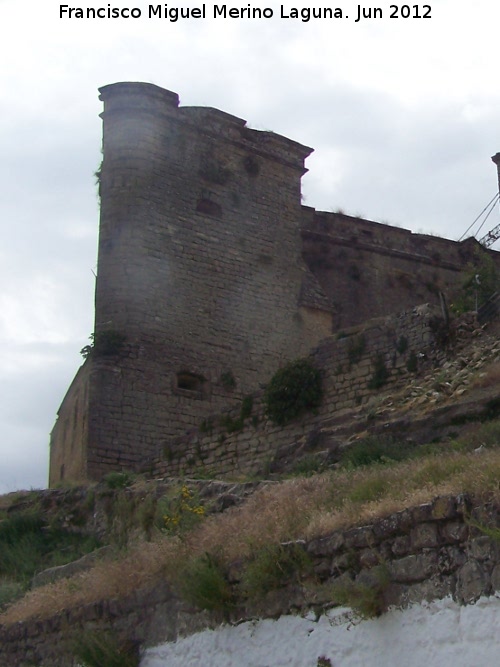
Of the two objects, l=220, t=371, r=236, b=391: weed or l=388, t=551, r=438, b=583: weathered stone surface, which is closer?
l=388, t=551, r=438, b=583: weathered stone surface

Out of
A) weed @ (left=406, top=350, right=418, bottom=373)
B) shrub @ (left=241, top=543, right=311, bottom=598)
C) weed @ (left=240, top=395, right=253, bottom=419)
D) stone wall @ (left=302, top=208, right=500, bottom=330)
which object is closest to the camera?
shrub @ (left=241, top=543, right=311, bottom=598)

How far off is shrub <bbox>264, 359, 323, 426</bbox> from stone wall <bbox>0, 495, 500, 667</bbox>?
8863 mm

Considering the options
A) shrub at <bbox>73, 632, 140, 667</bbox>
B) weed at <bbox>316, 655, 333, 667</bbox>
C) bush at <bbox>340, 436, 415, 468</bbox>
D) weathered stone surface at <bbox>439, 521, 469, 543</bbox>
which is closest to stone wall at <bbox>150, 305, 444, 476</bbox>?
bush at <bbox>340, 436, 415, 468</bbox>

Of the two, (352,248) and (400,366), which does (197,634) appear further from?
(352,248)

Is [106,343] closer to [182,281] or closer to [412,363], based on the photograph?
[182,281]

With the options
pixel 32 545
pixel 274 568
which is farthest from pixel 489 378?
pixel 274 568

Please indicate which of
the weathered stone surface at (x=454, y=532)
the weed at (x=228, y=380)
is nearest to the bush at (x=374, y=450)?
the weathered stone surface at (x=454, y=532)

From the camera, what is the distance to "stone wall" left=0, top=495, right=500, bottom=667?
6164 millimetres

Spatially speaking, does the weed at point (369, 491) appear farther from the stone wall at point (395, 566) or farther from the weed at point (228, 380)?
the weed at point (228, 380)

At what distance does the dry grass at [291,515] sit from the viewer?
6.88 meters

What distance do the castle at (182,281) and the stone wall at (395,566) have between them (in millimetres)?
11176

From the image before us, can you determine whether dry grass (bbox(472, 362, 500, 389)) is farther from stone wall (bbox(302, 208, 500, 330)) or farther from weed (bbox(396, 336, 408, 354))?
stone wall (bbox(302, 208, 500, 330))

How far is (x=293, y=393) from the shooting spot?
17047mm

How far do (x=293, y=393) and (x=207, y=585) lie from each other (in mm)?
9591
